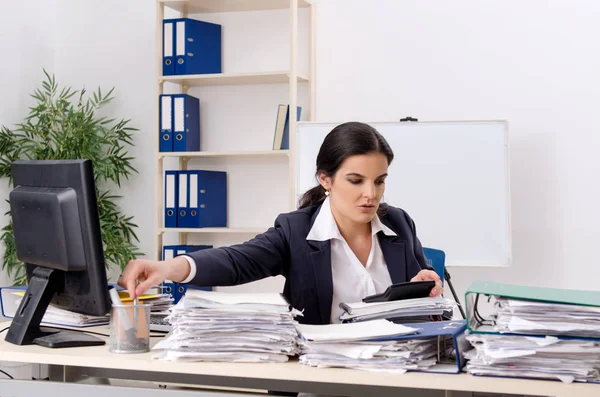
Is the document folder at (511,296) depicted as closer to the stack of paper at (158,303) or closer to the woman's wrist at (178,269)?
the woman's wrist at (178,269)

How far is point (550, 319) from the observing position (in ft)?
4.67

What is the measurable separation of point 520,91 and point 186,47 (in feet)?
6.02

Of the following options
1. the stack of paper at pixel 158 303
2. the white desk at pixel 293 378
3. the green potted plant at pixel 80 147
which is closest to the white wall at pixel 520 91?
the green potted plant at pixel 80 147

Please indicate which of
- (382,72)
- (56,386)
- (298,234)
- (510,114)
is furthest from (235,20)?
(56,386)

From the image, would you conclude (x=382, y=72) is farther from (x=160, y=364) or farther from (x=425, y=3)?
(x=160, y=364)

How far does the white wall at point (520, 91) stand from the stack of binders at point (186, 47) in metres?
0.85

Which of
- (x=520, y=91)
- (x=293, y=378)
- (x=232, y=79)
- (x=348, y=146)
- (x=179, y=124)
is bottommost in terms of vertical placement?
(x=293, y=378)

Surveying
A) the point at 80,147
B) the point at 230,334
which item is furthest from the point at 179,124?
the point at 230,334

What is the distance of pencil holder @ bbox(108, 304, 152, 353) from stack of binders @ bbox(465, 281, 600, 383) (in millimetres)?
690

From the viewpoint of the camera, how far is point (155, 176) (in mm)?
4461

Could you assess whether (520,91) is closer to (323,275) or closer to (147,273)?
(323,275)

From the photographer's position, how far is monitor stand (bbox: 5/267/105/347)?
177 cm

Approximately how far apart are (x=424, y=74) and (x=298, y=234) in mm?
2211

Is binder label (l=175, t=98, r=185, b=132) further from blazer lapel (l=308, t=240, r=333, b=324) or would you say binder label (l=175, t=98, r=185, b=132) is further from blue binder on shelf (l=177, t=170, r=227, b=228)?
blazer lapel (l=308, t=240, r=333, b=324)
